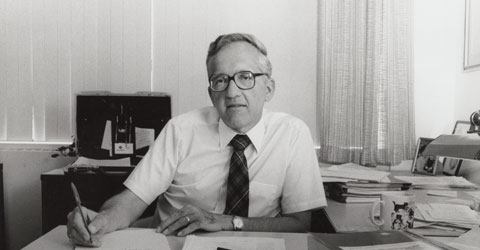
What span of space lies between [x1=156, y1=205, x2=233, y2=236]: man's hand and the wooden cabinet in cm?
119

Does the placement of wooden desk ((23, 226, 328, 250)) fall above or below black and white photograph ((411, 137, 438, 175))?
below

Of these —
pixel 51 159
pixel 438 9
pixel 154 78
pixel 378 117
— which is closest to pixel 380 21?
pixel 438 9

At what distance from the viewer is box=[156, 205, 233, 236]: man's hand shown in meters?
1.22

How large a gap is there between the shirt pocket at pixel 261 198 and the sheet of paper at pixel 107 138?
1.23 metres

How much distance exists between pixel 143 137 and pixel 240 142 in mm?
1101

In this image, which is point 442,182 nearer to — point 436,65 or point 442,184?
point 442,184

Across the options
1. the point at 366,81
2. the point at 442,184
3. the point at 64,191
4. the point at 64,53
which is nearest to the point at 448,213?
the point at 442,184

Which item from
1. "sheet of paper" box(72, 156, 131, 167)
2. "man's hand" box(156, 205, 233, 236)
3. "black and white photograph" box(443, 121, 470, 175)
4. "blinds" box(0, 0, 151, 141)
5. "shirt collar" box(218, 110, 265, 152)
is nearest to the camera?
"man's hand" box(156, 205, 233, 236)

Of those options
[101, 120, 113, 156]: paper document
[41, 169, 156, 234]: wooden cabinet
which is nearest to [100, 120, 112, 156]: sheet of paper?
[101, 120, 113, 156]: paper document

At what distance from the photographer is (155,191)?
1.57 metres

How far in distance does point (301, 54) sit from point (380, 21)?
1.63 feet

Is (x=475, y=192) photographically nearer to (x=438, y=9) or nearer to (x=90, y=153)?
(x=438, y=9)

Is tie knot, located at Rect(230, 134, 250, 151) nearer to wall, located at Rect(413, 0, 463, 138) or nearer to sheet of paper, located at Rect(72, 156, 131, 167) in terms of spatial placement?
sheet of paper, located at Rect(72, 156, 131, 167)

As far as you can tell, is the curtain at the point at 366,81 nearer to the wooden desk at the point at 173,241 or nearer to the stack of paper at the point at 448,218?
the stack of paper at the point at 448,218
